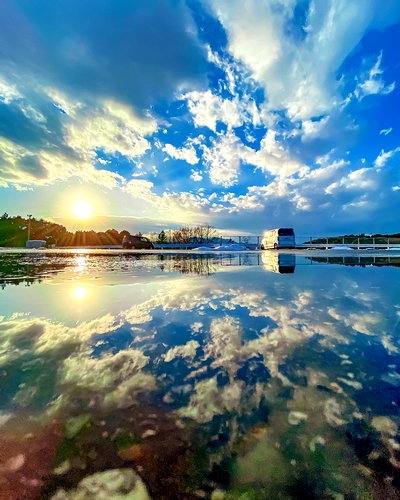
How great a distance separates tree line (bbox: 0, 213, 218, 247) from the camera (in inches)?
1767

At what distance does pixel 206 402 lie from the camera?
139 centimetres

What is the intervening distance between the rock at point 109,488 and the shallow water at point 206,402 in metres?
0.03

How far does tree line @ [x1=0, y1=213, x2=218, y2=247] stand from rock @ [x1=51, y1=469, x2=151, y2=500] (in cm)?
3963

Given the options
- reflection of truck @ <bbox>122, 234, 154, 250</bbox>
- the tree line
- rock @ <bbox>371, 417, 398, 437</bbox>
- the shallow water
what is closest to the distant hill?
the tree line

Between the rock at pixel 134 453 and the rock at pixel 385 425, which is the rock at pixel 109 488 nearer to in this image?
the rock at pixel 134 453

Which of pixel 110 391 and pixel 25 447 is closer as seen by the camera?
pixel 25 447

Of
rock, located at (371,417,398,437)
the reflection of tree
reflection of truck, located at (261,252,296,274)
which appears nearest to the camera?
rock, located at (371,417,398,437)

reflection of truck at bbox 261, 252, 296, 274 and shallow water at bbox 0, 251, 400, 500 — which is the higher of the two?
reflection of truck at bbox 261, 252, 296, 274

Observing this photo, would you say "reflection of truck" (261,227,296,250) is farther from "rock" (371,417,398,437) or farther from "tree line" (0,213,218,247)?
"rock" (371,417,398,437)

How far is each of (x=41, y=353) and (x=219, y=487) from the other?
1.76 meters

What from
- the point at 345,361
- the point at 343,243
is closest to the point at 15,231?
the point at 343,243

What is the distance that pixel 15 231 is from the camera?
53688 mm

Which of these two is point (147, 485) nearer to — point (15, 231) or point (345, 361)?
point (345, 361)

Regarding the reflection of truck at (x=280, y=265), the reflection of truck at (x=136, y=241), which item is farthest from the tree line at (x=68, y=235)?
the reflection of truck at (x=280, y=265)
